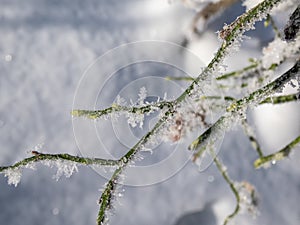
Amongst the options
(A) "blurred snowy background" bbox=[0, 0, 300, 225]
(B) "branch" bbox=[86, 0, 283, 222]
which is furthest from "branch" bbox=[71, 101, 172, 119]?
(A) "blurred snowy background" bbox=[0, 0, 300, 225]

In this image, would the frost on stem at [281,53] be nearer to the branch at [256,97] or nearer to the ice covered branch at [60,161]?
the branch at [256,97]

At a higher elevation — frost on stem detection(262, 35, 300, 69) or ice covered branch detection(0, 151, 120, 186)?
frost on stem detection(262, 35, 300, 69)

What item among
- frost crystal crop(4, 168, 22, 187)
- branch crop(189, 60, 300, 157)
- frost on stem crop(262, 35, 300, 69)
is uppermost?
frost on stem crop(262, 35, 300, 69)

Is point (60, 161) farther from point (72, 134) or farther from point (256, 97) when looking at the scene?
point (72, 134)

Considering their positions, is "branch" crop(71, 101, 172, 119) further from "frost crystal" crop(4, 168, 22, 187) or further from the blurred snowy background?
the blurred snowy background

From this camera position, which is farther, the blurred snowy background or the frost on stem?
the blurred snowy background

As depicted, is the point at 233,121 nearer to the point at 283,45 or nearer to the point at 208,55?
the point at 283,45

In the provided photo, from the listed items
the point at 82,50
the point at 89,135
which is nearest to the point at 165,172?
the point at 89,135

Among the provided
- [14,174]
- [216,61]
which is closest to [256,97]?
[216,61]
